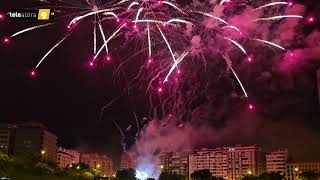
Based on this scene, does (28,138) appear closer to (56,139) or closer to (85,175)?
(56,139)

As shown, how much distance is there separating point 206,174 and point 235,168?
5718 centimetres

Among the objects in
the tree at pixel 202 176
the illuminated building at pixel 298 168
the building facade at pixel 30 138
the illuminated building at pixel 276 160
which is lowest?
the tree at pixel 202 176

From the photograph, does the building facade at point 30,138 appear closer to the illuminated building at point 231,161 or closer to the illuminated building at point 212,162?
the illuminated building at point 212,162

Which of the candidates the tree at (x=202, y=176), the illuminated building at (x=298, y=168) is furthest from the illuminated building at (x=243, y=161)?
the tree at (x=202, y=176)

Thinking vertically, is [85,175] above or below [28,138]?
below

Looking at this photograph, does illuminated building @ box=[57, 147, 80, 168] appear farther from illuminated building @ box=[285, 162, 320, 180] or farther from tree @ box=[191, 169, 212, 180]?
illuminated building @ box=[285, 162, 320, 180]

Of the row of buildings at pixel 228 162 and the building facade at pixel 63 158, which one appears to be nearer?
the row of buildings at pixel 228 162

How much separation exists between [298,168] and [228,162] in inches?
962

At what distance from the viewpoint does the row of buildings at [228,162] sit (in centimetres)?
15862

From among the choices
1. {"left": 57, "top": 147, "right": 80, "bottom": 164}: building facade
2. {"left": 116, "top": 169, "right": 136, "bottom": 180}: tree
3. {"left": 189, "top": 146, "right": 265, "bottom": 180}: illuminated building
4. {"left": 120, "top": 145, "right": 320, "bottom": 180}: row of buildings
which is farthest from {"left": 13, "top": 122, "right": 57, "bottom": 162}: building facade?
{"left": 189, "top": 146, "right": 265, "bottom": 180}: illuminated building

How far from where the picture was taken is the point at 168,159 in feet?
538

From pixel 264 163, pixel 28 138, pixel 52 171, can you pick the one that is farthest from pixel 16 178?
pixel 264 163

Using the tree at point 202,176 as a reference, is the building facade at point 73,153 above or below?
above

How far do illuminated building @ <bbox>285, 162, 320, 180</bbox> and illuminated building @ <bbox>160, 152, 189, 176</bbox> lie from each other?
32.1 m
